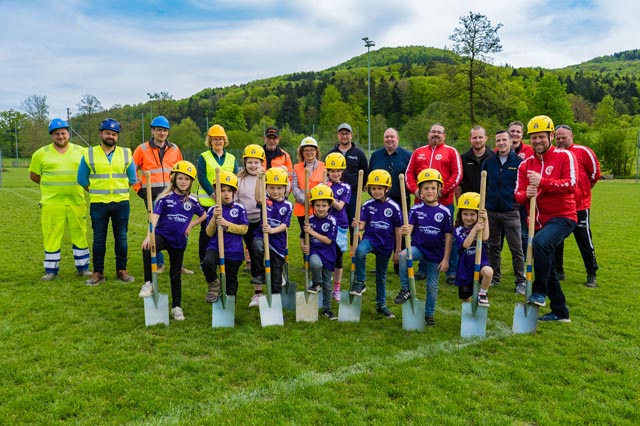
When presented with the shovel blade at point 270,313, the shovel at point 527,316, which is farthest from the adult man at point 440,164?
the shovel blade at point 270,313

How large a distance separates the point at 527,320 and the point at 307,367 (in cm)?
265

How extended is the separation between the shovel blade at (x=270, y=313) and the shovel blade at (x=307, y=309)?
0.25 m

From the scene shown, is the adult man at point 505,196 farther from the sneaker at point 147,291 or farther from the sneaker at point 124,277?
the sneaker at point 124,277

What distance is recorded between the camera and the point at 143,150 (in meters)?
7.25

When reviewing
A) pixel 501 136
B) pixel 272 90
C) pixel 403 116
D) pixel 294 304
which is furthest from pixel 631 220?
pixel 272 90

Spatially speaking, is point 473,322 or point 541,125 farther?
point 541,125

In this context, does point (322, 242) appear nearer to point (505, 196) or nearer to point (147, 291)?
point (147, 291)

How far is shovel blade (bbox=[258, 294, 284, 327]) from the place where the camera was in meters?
5.24

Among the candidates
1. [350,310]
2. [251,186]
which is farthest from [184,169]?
[350,310]

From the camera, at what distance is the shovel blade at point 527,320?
5.01m

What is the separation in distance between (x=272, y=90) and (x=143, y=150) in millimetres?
113778

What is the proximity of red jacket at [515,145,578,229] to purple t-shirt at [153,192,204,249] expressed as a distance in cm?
422

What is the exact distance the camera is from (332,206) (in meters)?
5.82

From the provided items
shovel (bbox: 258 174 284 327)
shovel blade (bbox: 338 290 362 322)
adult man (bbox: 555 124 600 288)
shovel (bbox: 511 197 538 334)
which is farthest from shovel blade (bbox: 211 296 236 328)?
adult man (bbox: 555 124 600 288)
